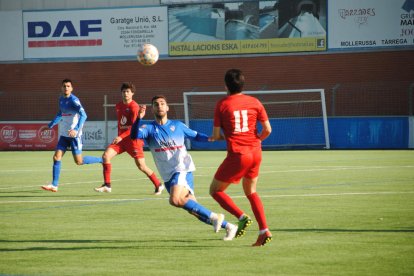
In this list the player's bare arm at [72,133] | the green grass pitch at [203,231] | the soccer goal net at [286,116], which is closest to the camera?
the green grass pitch at [203,231]

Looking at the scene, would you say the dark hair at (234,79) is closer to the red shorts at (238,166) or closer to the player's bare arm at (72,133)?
the red shorts at (238,166)

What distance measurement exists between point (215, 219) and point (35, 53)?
3632 cm

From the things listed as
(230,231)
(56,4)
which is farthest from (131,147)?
(56,4)

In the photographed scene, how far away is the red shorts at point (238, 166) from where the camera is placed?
9391 millimetres

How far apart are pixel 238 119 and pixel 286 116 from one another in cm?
3033

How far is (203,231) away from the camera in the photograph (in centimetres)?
1073

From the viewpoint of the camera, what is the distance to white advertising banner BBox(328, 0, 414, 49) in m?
39.0

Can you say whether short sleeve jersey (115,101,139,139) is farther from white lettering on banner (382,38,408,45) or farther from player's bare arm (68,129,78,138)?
white lettering on banner (382,38,408,45)

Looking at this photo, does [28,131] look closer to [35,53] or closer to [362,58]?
[35,53]

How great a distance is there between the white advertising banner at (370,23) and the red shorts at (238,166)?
31.1 m

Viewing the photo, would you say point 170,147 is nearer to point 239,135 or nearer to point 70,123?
point 239,135

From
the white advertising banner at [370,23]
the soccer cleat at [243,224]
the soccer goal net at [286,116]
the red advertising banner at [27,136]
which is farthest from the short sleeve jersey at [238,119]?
the white advertising banner at [370,23]

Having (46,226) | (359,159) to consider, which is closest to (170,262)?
(46,226)

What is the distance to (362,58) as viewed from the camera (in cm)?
4003
